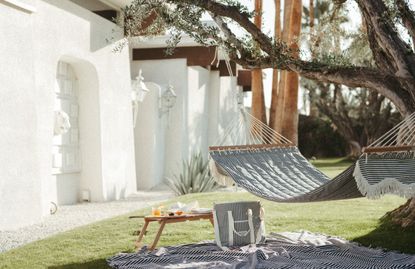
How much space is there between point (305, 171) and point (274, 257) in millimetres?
1181

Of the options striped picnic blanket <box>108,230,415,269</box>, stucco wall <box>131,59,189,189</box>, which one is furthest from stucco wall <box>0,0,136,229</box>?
striped picnic blanket <box>108,230,415,269</box>

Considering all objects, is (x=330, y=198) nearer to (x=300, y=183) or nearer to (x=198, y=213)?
(x=300, y=183)

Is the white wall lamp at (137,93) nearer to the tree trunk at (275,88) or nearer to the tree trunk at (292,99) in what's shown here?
the tree trunk at (292,99)

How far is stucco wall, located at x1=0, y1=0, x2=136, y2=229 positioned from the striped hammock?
7.48 feet

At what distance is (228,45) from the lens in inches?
227

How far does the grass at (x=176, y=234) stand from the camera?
210 inches

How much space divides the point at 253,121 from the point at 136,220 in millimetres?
1742

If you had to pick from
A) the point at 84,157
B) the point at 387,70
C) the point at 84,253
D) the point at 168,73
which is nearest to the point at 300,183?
the point at 387,70

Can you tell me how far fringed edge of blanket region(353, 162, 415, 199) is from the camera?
3977 millimetres

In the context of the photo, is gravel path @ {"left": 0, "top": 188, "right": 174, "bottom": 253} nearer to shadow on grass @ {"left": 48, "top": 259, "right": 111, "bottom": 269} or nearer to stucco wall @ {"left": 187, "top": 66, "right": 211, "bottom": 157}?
shadow on grass @ {"left": 48, "top": 259, "right": 111, "bottom": 269}

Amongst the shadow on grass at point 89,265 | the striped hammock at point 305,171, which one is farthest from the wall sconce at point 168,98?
the shadow on grass at point 89,265

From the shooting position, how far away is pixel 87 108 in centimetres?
969

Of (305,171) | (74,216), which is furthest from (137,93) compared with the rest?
(305,171)

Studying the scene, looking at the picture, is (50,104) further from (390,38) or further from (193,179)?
(390,38)
